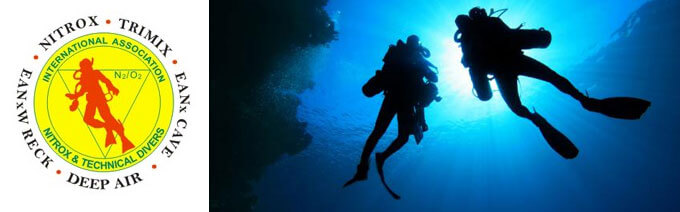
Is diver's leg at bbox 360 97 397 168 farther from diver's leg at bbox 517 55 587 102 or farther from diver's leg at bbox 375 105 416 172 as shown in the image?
diver's leg at bbox 517 55 587 102

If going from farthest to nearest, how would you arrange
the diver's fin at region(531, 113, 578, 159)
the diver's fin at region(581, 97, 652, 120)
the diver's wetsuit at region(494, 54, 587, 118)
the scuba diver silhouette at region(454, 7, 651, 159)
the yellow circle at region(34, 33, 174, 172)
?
the yellow circle at region(34, 33, 174, 172), the diver's wetsuit at region(494, 54, 587, 118), the scuba diver silhouette at region(454, 7, 651, 159), the diver's fin at region(531, 113, 578, 159), the diver's fin at region(581, 97, 652, 120)

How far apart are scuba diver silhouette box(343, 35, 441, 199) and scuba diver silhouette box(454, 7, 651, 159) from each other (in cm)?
59

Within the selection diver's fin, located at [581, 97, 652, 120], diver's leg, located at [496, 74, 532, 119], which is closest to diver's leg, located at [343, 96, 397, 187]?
diver's leg, located at [496, 74, 532, 119]

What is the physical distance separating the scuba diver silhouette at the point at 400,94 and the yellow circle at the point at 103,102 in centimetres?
256

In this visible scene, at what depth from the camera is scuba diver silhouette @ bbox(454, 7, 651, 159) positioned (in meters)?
3.06

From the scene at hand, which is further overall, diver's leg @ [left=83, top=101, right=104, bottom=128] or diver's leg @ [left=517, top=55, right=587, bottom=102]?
diver's leg @ [left=83, top=101, right=104, bottom=128]

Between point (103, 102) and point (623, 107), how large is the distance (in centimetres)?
529

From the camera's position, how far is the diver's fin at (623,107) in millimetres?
2764

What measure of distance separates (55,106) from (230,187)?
1191 centimetres

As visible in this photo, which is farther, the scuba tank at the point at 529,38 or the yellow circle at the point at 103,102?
the yellow circle at the point at 103,102

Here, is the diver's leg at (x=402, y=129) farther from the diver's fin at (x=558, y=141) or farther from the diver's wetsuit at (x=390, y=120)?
the diver's fin at (x=558, y=141)

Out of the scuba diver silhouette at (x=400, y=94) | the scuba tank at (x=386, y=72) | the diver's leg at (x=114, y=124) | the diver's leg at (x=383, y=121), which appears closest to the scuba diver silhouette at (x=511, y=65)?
the scuba diver silhouette at (x=400, y=94)

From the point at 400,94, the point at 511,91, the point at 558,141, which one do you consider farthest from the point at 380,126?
the point at 558,141

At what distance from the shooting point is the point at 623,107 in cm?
283
